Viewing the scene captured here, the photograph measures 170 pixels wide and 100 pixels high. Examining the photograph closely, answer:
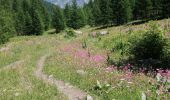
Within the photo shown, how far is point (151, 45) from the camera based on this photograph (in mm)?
24609

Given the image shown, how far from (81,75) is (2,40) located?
168 ft

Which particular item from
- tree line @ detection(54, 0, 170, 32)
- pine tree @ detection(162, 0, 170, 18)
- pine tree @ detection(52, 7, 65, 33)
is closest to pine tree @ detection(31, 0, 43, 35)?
pine tree @ detection(52, 7, 65, 33)

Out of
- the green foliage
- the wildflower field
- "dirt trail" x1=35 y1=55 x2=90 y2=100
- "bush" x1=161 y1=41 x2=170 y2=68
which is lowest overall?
the green foliage

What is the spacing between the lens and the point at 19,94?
766 inches

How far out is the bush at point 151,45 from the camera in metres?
24.0

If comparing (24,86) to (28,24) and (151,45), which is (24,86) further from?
(28,24)

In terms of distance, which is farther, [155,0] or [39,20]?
[39,20]

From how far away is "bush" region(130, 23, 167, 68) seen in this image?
24.0m

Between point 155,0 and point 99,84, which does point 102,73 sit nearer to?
point 99,84

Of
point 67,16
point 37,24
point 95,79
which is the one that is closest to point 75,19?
point 67,16

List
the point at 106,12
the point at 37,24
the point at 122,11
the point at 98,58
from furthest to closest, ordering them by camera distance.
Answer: the point at 37,24 → the point at 106,12 → the point at 122,11 → the point at 98,58

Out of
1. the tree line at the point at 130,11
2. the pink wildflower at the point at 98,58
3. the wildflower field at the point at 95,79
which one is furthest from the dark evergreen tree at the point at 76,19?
the pink wildflower at the point at 98,58

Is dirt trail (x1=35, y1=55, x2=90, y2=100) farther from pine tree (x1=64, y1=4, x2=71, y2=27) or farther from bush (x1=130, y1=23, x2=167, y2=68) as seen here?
pine tree (x1=64, y1=4, x2=71, y2=27)

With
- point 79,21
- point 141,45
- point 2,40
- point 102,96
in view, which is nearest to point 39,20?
point 79,21
